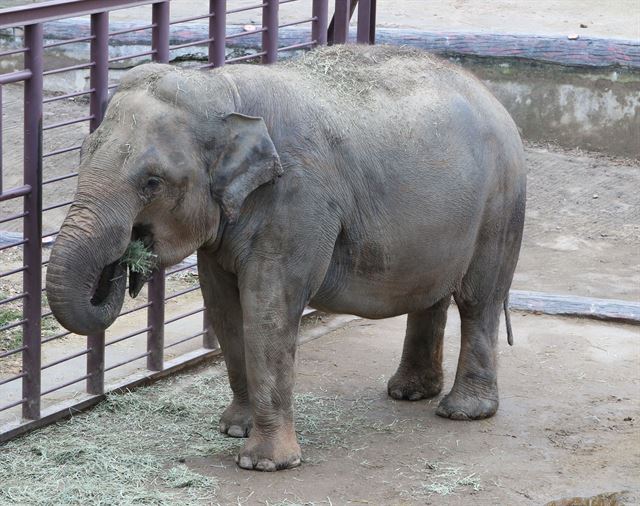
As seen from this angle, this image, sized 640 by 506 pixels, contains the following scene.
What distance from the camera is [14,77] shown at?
554 cm

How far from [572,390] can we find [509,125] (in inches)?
59.1

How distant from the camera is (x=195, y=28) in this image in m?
12.0

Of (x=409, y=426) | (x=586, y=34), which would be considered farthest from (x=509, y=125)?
(x=586, y=34)

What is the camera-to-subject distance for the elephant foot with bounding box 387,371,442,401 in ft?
21.7

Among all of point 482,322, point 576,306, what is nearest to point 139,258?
point 482,322

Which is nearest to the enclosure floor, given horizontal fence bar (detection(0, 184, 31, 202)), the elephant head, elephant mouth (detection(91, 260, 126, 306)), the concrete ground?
elephant mouth (detection(91, 260, 126, 306))

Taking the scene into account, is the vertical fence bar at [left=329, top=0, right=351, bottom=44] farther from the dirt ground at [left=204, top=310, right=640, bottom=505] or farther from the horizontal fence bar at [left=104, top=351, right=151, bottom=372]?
the horizontal fence bar at [left=104, top=351, right=151, bottom=372]

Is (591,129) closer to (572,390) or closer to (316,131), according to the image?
(572,390)

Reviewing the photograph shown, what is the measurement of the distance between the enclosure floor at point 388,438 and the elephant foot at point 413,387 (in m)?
0.07

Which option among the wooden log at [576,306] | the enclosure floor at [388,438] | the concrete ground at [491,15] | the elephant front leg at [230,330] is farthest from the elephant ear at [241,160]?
the concrete ground at [491,15]

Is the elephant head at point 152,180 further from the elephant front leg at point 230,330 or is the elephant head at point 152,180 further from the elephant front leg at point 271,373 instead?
the elephant front leg at point 230,330

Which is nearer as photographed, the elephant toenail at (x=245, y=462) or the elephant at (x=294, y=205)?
the elephant at (x=294, y=205)

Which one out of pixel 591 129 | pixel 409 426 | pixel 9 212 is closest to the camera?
pixel 409 426

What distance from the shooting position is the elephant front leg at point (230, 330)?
5.79 m
